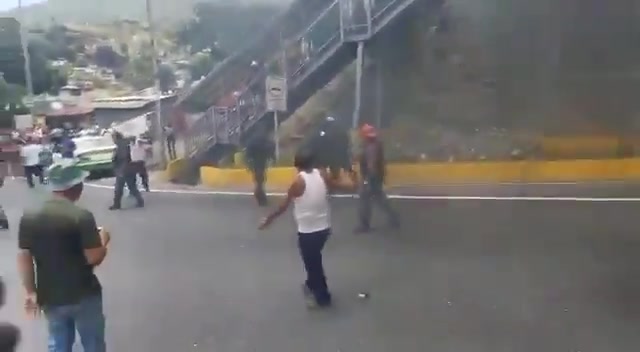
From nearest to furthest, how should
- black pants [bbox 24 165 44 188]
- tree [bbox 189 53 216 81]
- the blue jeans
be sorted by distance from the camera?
1. the blue jeans
2. black pants [bbox 24 165 44 188]
3. tree [bbox 189 53 216 81]

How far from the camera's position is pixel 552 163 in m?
9.07

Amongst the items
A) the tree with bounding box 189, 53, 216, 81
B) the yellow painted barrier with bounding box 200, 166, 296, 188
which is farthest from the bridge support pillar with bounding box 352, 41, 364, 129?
the tree with bounding box 189, 53, 216, 81

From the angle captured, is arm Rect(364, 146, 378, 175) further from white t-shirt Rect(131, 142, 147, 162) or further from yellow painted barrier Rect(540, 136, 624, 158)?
yellow painted barrier Rect(540, 136, 624, 158)

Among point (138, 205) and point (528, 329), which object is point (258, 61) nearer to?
point (138, 205)

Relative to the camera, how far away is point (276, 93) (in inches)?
265

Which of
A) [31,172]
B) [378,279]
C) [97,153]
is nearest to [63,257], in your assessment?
[378,279]

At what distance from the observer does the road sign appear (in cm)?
668

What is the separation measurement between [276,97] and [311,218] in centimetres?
210

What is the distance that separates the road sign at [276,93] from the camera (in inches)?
263

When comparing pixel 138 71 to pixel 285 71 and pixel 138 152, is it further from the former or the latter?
pixel 285 71

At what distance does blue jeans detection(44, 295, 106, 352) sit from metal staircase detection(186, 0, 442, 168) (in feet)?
9.93

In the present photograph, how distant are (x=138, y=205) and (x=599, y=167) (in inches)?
189

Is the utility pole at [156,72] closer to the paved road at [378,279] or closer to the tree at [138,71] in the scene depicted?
the tree at [138,71]

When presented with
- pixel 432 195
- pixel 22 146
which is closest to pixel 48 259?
pixel 22 146
